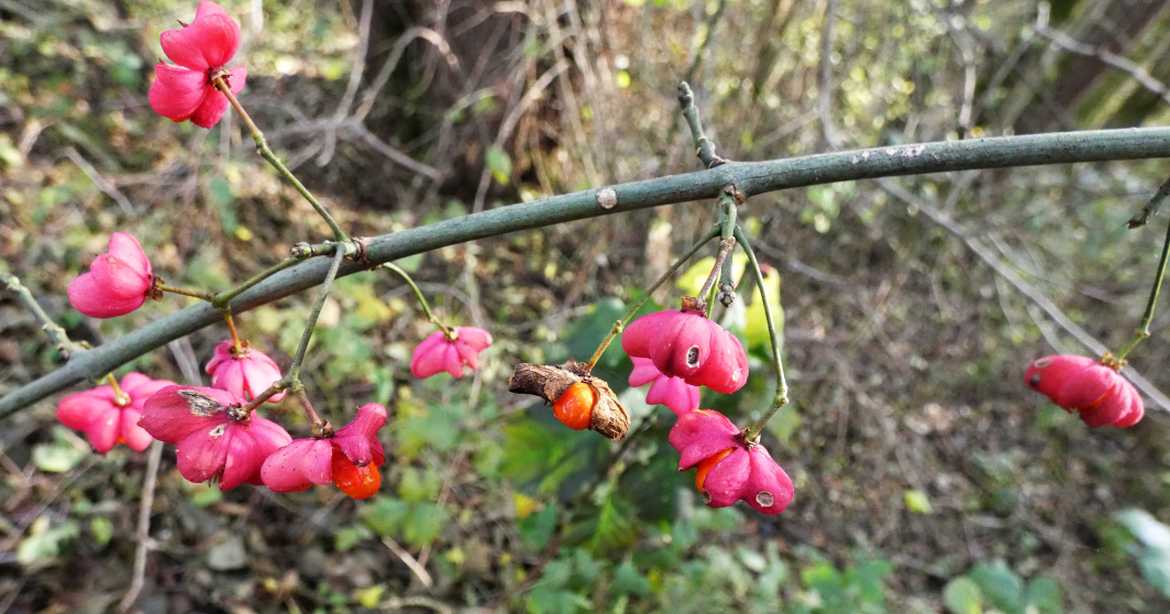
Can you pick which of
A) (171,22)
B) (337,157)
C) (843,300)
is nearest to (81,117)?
(171,22)

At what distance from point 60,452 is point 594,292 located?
2.45 metres

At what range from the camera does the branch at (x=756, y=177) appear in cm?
93

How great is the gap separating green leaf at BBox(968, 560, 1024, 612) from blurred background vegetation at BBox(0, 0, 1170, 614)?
0.04 ft

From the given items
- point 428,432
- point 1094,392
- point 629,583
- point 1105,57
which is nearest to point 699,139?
point 1094,392

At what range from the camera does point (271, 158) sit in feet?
3.03

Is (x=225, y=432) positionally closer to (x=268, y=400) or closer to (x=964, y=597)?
(x=268, y=400)

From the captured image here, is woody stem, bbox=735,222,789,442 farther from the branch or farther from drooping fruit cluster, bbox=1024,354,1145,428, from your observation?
drooping fruit cluster, bbox=1024,354,1145,428

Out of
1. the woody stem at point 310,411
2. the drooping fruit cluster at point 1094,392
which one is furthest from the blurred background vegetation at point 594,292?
the woody stem at point 310,411

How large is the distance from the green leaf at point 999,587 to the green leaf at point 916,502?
1154 mm

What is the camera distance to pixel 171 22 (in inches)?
163

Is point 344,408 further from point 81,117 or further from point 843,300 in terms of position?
point 843,300

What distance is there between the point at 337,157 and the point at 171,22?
116 cm

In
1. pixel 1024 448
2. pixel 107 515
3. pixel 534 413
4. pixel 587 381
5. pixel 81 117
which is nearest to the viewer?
pixel 587 381

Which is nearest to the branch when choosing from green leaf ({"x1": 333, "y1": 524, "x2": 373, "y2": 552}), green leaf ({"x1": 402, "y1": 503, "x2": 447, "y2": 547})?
green leaf ({"x1": 402, "y1": 503, "x2": 447, "y2": 547})
